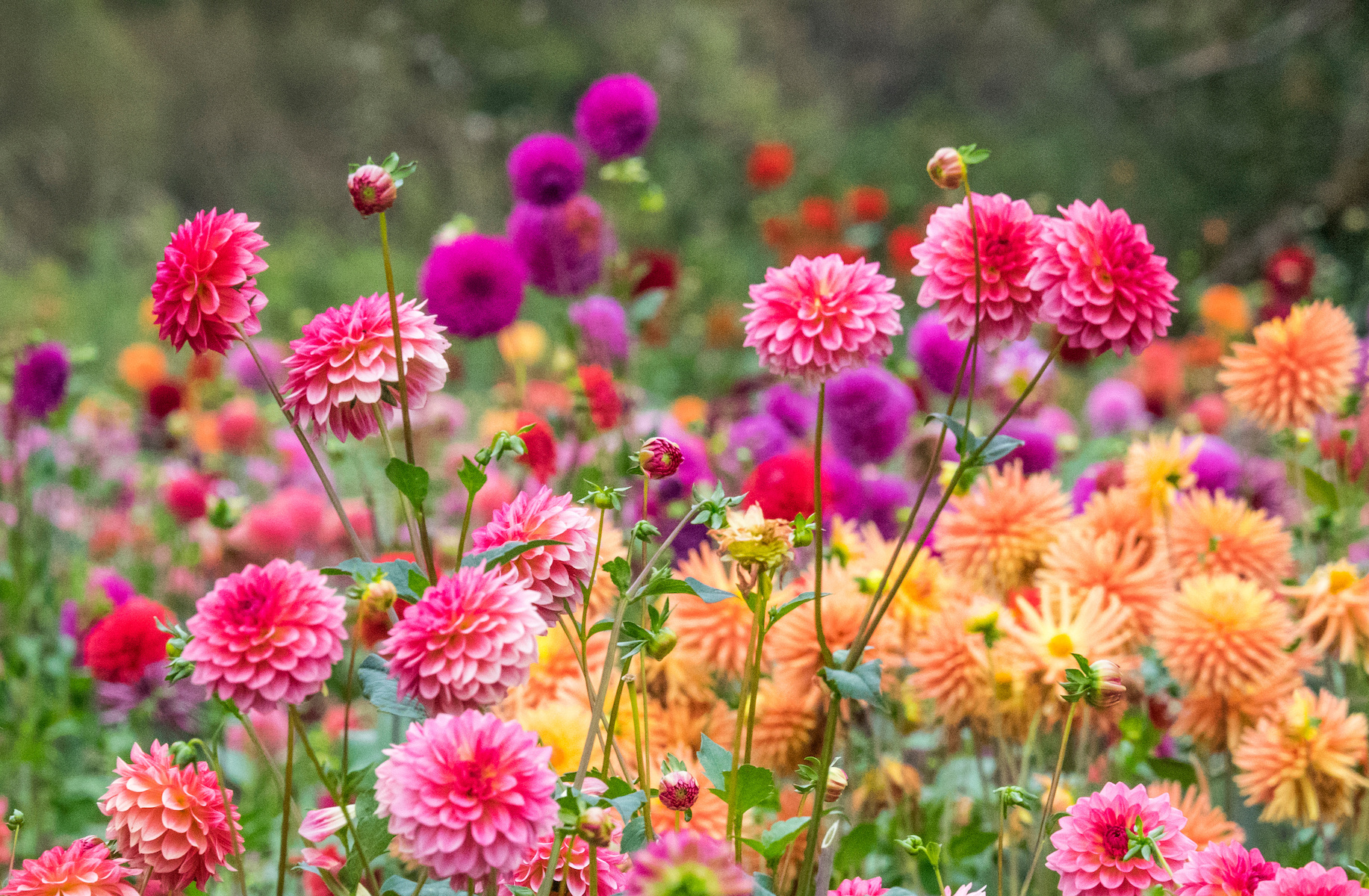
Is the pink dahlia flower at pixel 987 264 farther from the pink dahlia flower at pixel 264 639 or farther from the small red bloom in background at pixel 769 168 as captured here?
the small red bloom in background at pixel 769 168

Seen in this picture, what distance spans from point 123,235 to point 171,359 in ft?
8.54

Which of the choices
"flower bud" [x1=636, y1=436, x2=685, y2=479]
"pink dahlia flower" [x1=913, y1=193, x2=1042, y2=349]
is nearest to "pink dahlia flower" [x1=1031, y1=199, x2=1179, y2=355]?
"pink dahlia flower" [x1=913, y1=193, x2=1042, y2=349]

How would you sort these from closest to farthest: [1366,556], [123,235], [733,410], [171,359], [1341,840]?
[1341,840] → [1366,556] → [733,410] → [171,359] → [123,235]

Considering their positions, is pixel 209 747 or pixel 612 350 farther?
pixel 612 350

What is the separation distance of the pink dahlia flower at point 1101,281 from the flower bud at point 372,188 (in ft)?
0.97

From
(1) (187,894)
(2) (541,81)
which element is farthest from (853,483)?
(2) (541,81)

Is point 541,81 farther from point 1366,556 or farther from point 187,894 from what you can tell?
point 187,894

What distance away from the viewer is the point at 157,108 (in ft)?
19.6

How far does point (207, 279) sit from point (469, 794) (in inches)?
10.6

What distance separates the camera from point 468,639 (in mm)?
394

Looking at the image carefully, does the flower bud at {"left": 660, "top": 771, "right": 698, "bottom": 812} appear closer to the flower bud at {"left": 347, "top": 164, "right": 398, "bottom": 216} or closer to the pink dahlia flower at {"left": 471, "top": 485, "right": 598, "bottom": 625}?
the pink dahlia flower at {"left": 471, "top": 485, "right": 598, "bottom": 625}

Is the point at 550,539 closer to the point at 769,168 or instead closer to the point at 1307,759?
the point at 1307,759

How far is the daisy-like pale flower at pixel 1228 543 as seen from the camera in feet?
2.88

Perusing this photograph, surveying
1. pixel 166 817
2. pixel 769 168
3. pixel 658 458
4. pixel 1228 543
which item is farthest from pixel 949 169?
pixel 769 168
